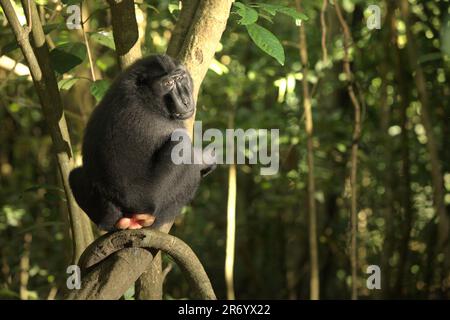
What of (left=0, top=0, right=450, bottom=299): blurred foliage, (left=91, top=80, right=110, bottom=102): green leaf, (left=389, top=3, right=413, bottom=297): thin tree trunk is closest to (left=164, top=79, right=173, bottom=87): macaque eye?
(left=91, top=80, right=110, bottom=102): green leaf

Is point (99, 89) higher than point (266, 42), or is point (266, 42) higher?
point (266, 42)

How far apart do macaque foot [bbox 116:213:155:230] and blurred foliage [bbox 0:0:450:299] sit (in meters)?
1.78

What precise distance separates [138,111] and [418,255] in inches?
173

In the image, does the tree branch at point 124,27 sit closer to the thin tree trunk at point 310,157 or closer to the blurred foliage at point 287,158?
the blurred foliage at point 287,158

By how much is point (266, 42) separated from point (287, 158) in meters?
3.40

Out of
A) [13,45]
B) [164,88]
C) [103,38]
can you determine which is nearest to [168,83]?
A: [164,88]

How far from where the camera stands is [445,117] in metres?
6.91

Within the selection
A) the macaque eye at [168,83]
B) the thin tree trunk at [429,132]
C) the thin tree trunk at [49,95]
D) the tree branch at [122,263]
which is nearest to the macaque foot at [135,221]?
the thin tree trunk at [49,95]

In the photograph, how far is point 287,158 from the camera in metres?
7.01

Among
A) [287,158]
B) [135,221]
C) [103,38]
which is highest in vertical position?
[103,38]

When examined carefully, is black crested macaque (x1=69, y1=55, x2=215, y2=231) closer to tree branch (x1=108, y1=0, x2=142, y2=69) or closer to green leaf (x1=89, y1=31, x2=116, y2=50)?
tree branch (x1=108, y1=0, x2=142, y2=69)

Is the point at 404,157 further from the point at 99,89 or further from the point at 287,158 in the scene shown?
the point at 99,89

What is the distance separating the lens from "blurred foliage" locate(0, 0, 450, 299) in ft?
21.5
